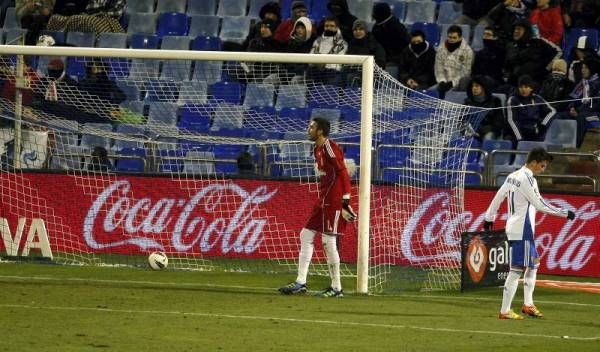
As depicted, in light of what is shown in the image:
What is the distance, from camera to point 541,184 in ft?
66.5

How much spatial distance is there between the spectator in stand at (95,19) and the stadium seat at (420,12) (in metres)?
5.41

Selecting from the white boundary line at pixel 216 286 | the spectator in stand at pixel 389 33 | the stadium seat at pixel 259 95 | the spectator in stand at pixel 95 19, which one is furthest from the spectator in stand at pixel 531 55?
the spectator in stand at pixel 95 19

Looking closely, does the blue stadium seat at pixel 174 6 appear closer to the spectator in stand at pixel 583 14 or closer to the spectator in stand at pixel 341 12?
the spectator in stand at pixel 341 12

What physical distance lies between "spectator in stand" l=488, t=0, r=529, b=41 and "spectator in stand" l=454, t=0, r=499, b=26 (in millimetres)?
290

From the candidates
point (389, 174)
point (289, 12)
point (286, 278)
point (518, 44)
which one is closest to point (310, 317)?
point (286, 278)

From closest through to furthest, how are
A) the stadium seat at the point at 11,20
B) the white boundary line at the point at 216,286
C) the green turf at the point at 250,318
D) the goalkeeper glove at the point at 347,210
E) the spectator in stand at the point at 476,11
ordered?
1. the green turf at the point at 250,318
2. the goalkeeper glove at the point at 347,210
3. the white boundary line at the point at 216,286
4. the spectator in stand at the point at 476,11
5. the stadium seat at the point at 11,20

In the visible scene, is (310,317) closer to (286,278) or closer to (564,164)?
(286,278)

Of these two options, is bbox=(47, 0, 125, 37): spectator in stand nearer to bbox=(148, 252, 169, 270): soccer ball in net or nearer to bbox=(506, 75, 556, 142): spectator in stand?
bbox=(506, 75, 556, 142): spectator in stand

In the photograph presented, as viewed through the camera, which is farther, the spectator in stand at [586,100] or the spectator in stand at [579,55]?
the spectator in stand at [579,55]

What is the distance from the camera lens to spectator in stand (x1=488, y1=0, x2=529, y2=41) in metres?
22.9

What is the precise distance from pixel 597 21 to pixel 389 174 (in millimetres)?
5232

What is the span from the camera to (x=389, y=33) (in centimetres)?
2352

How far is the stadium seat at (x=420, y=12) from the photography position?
2455 cm

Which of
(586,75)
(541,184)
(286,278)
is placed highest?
(586,75)
